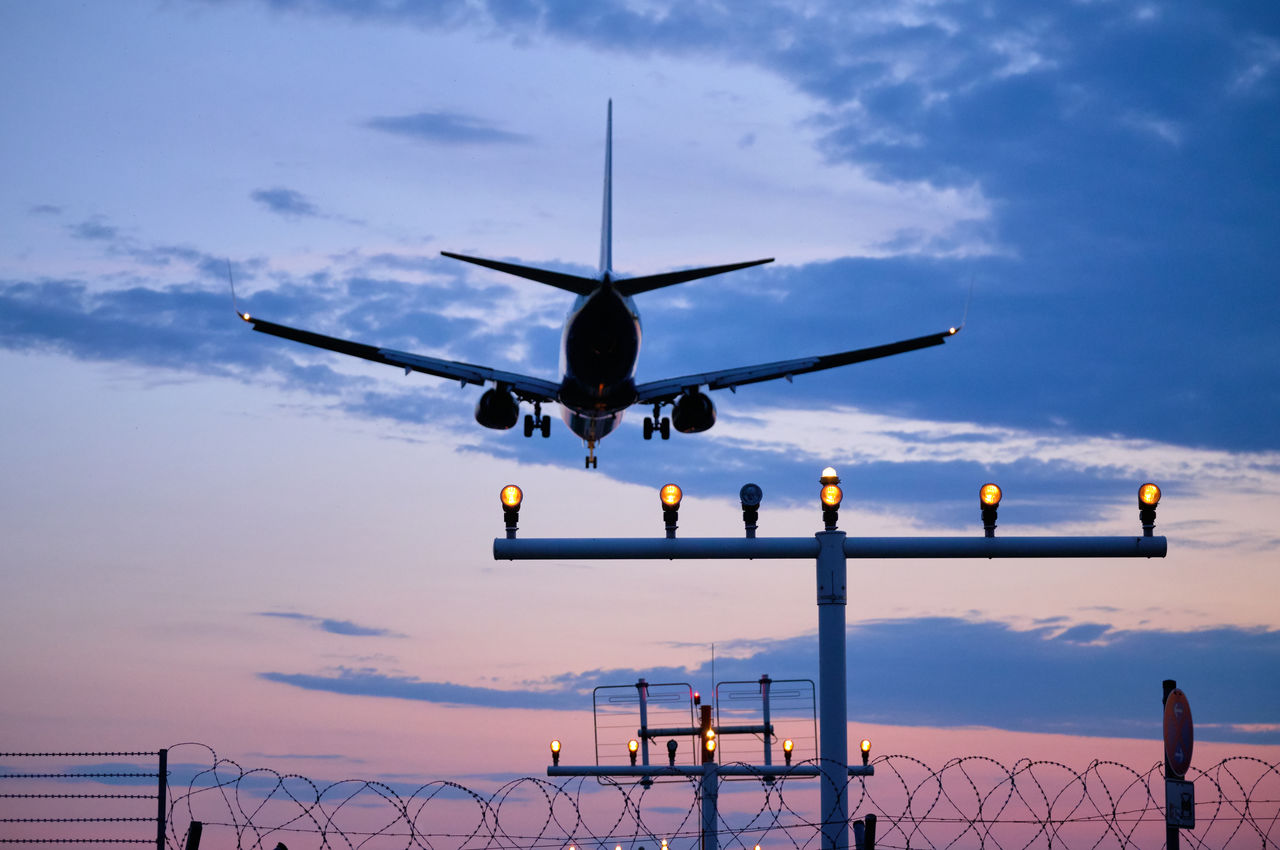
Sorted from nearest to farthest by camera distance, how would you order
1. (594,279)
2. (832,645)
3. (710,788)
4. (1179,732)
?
1. (1179,732)
2. (832,645)
3. (710,788)
4. (594,279)

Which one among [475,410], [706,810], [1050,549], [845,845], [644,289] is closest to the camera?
[845,845]

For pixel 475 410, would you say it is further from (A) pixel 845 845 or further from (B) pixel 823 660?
(A) pixel 845 845

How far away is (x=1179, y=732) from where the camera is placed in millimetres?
15992

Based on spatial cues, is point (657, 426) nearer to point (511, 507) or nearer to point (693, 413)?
point (693, 413)

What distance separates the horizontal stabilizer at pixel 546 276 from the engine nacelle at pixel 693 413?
278 inches

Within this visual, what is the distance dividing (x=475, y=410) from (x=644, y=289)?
24.3ft

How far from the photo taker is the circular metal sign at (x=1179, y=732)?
15961 mm

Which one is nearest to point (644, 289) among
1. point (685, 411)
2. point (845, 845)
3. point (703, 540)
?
point (685, 411)

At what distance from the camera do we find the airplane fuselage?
39156mm

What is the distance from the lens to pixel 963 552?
67.4ft

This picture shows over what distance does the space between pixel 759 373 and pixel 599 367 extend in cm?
967

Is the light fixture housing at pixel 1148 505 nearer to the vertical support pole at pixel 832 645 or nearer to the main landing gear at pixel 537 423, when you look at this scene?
the vertical support pole at pixel 832 645

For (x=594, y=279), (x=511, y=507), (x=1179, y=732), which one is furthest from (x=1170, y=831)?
(x=594, y=279)

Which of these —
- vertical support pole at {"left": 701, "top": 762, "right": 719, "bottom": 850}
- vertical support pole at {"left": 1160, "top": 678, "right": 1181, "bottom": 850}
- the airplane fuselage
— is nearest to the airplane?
the airplane fuselage
